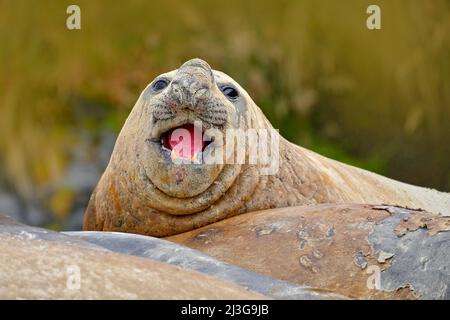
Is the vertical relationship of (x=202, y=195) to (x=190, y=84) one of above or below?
below

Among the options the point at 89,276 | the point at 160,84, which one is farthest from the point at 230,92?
the point at 89,276

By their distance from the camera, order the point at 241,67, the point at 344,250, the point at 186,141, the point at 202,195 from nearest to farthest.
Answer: the point at 344,250
the point at 186,141
the point at 202,195
the point at 241,67

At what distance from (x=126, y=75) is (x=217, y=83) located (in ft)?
16.9

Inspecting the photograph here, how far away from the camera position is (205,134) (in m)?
5.32

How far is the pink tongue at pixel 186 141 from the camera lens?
5.30m

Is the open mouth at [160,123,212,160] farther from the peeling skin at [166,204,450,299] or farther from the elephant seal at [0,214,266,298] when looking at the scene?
the elephant seal at [0,214,266,298]

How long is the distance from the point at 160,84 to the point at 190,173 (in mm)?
489

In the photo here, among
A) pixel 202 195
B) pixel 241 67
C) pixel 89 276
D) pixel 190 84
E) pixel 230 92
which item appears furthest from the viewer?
pixel 241 67

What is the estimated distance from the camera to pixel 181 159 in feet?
17.7

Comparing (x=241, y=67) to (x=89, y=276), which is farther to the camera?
(x=241, y=67)

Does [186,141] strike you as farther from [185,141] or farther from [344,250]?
[344,250]

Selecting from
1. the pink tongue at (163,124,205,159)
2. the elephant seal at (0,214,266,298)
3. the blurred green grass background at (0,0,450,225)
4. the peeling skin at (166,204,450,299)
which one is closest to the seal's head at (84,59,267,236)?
the pink tongue at (163,124,205,159)

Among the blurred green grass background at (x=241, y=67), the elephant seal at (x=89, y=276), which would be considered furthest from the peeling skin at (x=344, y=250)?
the blurred green grass background at (x=241, y=67)

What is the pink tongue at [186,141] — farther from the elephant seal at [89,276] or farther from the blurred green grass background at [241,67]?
the blurred green grass background at [241,67]
